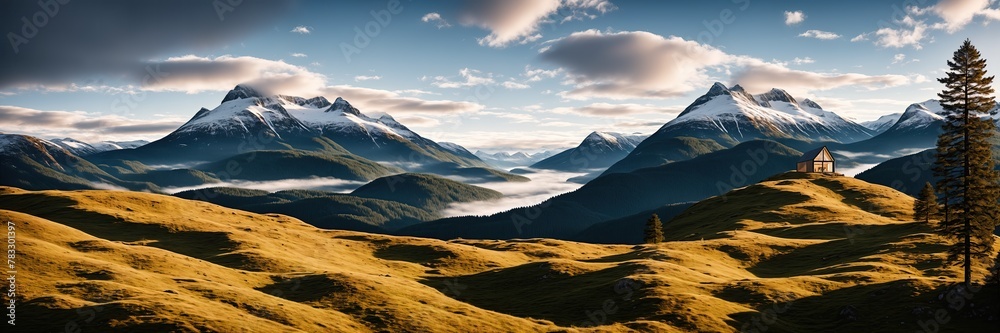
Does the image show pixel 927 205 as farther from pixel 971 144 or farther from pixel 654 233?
pixel 971 144

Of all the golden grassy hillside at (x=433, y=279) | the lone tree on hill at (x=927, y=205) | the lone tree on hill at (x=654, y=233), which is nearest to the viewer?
the golden grassy hillside at (x=433, y=279)

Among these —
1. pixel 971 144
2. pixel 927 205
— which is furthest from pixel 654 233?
pixel 971 144

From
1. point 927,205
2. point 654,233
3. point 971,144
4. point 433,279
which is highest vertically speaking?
point 971,144

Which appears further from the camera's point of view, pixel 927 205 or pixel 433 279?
pixel 927 205

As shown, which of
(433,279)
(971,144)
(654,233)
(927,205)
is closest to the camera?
(971,144)

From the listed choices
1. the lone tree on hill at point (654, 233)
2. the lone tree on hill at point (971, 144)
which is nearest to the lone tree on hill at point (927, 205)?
the lone tree on hill at point (654, 233)

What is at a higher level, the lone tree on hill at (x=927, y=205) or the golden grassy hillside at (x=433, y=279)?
the lone tree on hill at (x=927, y=205)

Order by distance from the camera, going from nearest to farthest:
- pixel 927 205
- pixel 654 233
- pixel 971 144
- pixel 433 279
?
pixel 971 144
pixel 433 279
pixel 927 205
pixel 654 233

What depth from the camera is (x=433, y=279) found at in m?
93.2

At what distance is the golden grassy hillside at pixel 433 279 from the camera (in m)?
60.6

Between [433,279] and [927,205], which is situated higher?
[927,205]

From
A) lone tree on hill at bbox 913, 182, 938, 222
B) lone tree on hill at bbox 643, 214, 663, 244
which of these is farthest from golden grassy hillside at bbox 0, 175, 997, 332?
lone tree on hill at bbox 643, 214, 663, 244

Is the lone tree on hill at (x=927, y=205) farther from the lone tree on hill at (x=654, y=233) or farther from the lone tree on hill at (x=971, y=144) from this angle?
the lone tree on hill at (x=971, y=144)

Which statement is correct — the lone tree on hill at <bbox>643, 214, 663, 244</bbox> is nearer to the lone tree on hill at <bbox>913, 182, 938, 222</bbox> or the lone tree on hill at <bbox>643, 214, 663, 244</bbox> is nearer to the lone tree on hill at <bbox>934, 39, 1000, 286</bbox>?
the lone tree on hill at <bbox>913, 182, 938, 222</bbox>
